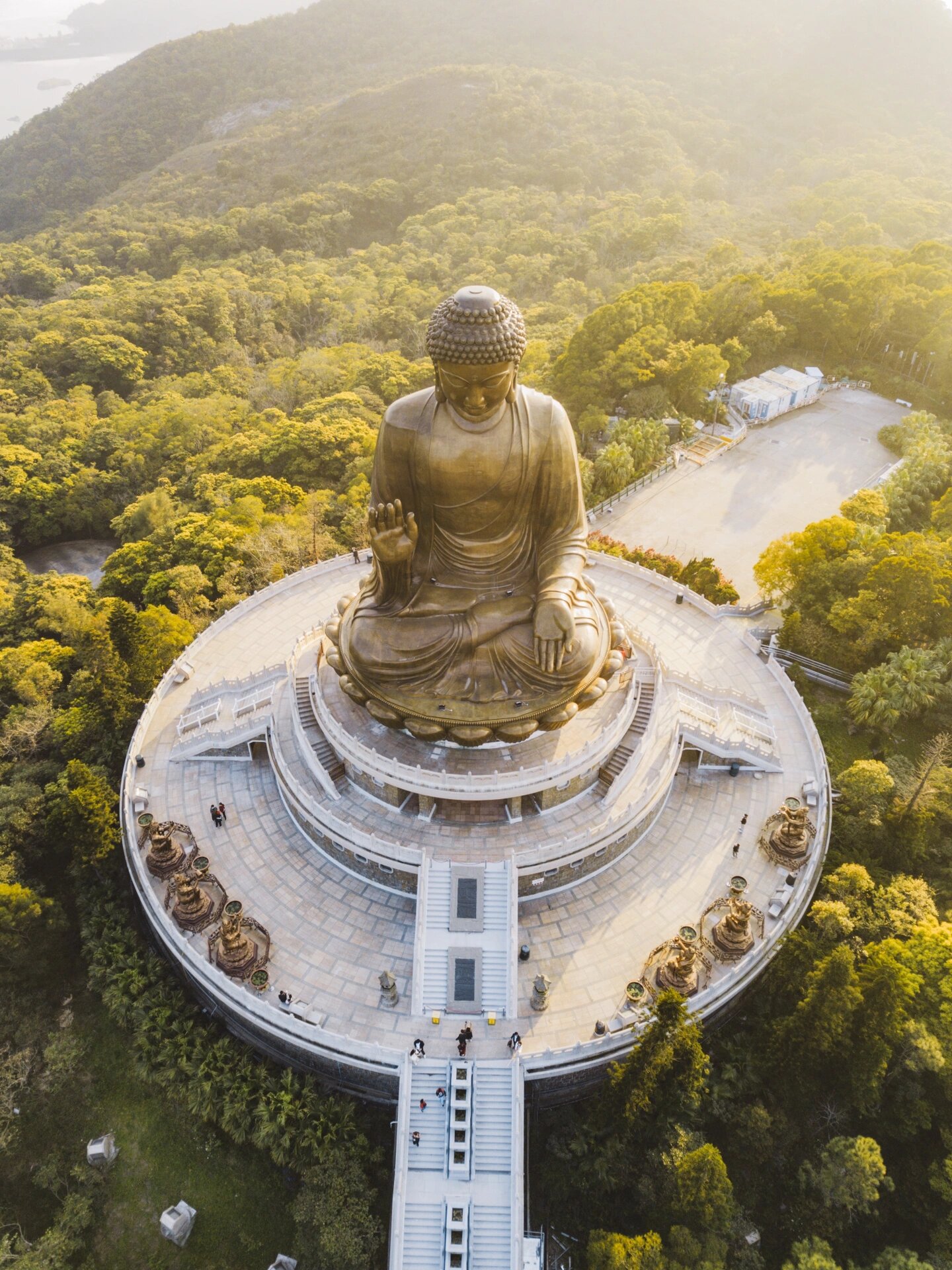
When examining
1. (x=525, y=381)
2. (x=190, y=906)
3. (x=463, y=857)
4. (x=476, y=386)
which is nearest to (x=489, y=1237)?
(x=463, y=857)

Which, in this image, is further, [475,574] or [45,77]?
[45,77]

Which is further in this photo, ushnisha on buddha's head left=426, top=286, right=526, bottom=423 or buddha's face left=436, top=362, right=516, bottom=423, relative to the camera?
buddha's face left=436, top=362, right=516, bottom=423

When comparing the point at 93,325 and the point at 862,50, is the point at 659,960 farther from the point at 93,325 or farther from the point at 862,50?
the point at 862,50

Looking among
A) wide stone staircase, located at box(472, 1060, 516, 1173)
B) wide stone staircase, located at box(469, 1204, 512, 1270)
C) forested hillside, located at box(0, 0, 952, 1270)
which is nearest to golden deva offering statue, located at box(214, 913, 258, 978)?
forested hillside, located at box(0, 0, 952, 1270)

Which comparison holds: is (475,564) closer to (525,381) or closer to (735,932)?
(735,932)

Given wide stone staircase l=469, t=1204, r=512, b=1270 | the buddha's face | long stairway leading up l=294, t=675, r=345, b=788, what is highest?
the buddha's face

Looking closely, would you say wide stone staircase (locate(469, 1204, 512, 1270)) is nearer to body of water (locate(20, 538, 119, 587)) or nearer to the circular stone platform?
the circular stone platform

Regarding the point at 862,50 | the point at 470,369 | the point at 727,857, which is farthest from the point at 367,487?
the point at 862,50
